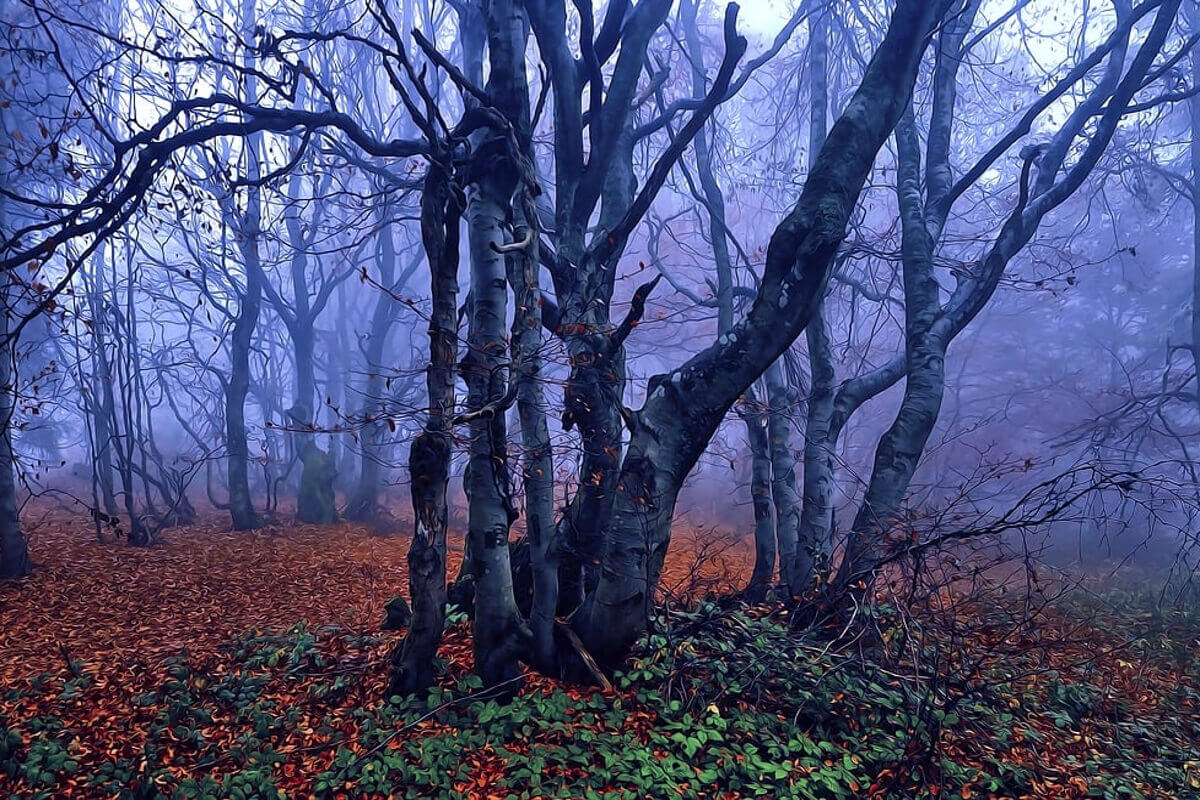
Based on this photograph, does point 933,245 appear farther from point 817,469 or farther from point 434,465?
point 434,465

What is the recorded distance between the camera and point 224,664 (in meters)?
5.11

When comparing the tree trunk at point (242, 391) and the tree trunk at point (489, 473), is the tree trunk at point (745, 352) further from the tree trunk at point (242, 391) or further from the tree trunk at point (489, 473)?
the tree trunk at point (242, 391)

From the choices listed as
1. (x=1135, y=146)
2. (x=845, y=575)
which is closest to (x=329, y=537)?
(x=845, y=575)

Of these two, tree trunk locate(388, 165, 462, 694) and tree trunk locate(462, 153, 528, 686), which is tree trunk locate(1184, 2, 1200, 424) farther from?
tree trunk locate(388, 165, 462, 694)

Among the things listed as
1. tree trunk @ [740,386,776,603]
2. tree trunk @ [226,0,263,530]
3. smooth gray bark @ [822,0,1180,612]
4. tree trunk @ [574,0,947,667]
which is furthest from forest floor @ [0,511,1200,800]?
tree trunk @ [226,0,263,530]

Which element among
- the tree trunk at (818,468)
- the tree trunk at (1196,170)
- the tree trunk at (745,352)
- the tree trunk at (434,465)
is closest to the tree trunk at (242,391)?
the tree trunk at (434,465)

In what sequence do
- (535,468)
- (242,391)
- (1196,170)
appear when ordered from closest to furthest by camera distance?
(535,468) → (1196,170) → (242,391)

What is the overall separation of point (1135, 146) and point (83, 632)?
597 inches

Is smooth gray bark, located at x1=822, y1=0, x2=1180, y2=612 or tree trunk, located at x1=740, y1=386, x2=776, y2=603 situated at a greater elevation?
smooth gray bark, located at x1=822, y1=0, x2=1180, y2=612

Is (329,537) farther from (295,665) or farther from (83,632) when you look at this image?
(295,665)

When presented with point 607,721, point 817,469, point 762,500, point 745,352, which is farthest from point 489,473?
point 762,500

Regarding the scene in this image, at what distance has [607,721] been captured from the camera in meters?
4.08

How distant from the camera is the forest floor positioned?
364 cm

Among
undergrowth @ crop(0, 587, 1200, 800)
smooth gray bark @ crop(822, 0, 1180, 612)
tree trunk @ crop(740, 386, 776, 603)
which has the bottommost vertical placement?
undergrowth @ crop(0, 587, 1200, 800)
